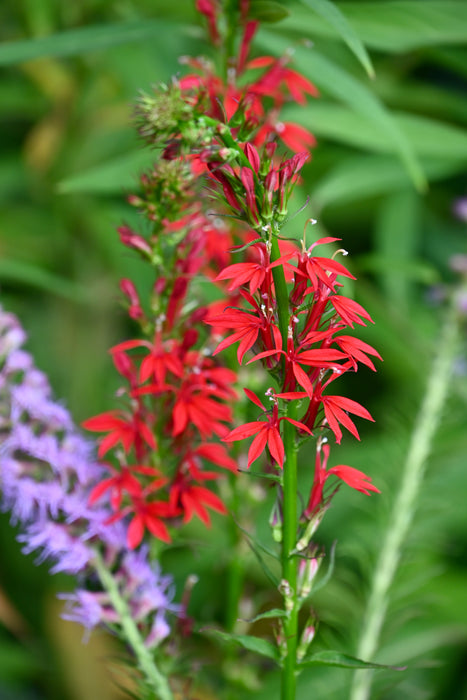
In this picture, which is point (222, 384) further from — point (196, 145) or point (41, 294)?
point (41, 294)

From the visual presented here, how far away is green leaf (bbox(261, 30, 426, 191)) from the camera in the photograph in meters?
0.52

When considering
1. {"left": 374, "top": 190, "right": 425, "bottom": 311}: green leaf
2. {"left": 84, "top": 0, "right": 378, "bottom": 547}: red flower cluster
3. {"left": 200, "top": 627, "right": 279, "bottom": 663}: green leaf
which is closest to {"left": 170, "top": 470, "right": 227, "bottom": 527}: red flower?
{"left": 84, "top": 0, "right": 378, "bottom": 547}: red flower cluster

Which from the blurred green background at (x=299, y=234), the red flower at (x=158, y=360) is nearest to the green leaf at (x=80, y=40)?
the blurred green background at (x=299, y=234)

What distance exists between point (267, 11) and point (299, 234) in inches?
6.8

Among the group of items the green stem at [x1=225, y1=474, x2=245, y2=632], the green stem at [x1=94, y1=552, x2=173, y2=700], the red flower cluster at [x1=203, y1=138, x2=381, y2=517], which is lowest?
the green stem at [x1=94, y1=552, x2=173, y2=700]

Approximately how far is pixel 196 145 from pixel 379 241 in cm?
60

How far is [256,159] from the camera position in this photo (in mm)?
287

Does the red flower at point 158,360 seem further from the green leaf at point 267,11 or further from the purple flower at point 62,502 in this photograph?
the green leaf at point 267,11

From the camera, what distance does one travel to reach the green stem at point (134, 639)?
15.2 inches

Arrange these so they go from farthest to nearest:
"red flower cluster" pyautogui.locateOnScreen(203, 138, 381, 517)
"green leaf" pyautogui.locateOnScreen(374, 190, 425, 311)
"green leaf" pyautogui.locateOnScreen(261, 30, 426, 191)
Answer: "green leaf" pyautogui.locateOnScreen(374, 190, 425, 311)
"green leaf" pyautogui.locateOnScreen(261, 30, 426, 191)
"red flower cluster" pyautogui.locateOnScreen(203, 138, 381, 517)

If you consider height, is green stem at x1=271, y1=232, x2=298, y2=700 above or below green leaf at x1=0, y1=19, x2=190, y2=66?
below

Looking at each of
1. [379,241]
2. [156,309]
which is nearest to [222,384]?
[156,309]

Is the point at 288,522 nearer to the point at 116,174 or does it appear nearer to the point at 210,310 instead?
the point at 210,310

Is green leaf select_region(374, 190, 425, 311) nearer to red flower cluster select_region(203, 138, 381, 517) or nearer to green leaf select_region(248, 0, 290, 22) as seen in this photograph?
green leaf select_region(248, 0, 290, 22)
